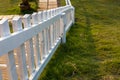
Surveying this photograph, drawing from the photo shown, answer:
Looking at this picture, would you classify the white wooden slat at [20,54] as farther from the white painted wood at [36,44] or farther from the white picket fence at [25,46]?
the white painted wood at [36,44]

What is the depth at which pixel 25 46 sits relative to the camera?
10.5 ft

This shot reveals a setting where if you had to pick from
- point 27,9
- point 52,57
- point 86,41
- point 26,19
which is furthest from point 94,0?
point 26,19

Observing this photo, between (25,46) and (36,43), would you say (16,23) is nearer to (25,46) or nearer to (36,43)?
(25,46)

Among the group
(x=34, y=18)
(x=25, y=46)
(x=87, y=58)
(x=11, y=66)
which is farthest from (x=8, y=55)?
(x=87, y=58)

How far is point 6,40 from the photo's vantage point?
210 centimetres

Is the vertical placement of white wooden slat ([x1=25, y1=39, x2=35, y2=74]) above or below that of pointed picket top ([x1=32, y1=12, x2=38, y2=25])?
below

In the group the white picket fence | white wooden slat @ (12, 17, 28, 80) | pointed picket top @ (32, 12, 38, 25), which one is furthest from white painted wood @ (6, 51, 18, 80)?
pointed picket top @ (32, 12, 38, 25)

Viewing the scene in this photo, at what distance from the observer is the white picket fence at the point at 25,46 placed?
218 centimetres

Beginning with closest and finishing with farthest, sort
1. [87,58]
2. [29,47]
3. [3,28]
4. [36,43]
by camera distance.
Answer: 1. [3,28]
2. [29,47]
3. [36,43]
4. [87,58]

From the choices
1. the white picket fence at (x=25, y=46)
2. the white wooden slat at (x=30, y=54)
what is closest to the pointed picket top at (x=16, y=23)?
the white picket fence at (x=25, y=46)

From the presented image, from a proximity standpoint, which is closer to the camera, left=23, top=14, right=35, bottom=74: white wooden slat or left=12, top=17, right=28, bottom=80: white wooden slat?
left=12, top=17, right=28, bottom=80: white wooden slat

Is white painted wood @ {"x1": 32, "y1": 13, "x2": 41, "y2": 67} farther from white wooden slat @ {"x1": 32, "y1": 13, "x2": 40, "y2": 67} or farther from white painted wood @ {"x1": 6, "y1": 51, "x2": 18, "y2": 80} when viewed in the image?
white painted wood @ {"x1": 6, "y1": 51, "x2": 18, "y2": 80}

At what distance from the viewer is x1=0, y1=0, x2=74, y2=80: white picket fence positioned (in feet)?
7.15

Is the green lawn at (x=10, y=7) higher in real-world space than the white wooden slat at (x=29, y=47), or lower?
lower
